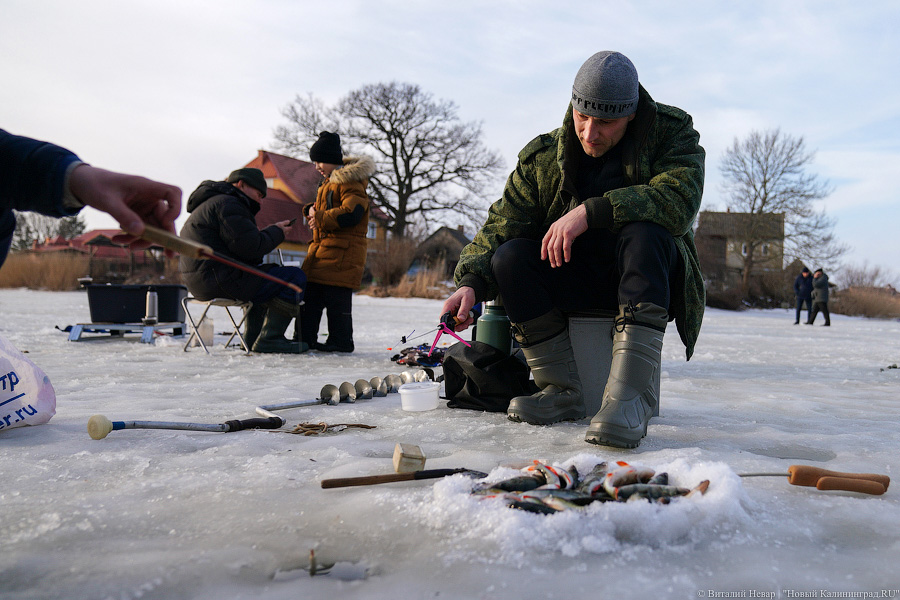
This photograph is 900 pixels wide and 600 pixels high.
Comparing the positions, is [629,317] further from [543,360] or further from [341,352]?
[341,352]

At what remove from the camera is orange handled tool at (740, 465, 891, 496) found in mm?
1550

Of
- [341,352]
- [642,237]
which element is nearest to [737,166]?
[341,352]

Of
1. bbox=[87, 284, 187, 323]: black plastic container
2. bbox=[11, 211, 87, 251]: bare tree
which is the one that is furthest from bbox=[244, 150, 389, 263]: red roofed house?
bbox=[87, 284, 187, 323]: black plastic container

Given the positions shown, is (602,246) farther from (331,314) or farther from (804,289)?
(804,289)

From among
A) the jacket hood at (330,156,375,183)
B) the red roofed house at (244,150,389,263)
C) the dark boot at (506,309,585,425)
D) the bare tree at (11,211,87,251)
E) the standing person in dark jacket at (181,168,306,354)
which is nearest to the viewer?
the dark boot at (506,309,585,425)

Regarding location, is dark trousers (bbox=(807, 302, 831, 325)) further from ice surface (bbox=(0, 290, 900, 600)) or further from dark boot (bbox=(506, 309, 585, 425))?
dark boot (bbox=(506, 309, 585, 425))

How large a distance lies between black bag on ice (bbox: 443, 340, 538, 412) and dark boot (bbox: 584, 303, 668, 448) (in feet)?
2.18

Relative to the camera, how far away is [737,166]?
31.5 m

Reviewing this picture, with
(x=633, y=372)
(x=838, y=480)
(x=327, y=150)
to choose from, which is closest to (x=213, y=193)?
(x=327, y=150)

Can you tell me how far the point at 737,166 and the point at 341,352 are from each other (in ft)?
101

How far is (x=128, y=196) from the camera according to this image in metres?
1.29

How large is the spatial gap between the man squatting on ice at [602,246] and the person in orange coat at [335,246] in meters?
2.88

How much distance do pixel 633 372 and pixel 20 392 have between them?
2053 mm

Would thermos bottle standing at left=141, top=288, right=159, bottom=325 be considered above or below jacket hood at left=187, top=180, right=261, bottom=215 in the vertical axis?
below
